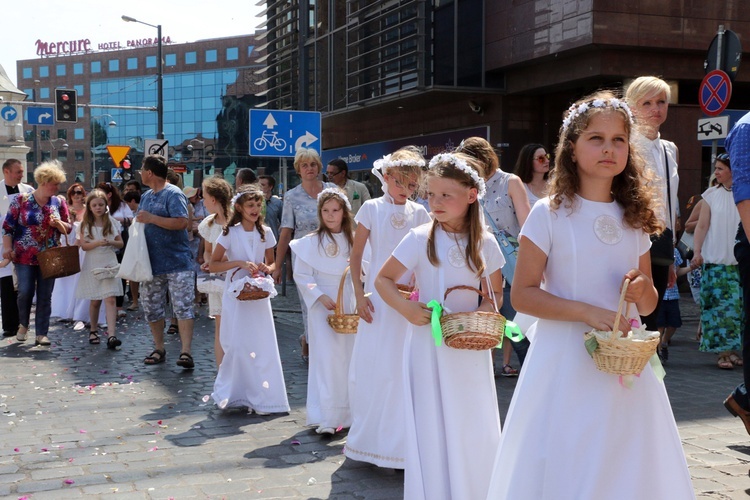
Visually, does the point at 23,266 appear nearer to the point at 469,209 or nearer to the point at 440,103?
the point at 469,209

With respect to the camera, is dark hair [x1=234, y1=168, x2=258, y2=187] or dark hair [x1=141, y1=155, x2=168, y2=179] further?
dark hair [x1=234, y1=168, x2=258, y2=187]

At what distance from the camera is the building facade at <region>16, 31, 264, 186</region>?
11081 cm

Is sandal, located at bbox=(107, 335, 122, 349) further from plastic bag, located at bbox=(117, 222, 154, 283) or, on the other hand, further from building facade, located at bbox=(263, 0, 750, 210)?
building facade, located at bbox=(263, 0, 750, 210)

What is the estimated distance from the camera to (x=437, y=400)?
4336mm

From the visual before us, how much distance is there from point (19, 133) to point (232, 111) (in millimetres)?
30371

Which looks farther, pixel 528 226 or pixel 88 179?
pixel 88 179

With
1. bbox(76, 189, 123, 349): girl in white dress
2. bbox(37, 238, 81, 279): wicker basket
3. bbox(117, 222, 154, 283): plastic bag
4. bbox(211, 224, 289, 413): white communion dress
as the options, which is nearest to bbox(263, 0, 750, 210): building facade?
bbox(76, 189, 123, 349): girl in white dress

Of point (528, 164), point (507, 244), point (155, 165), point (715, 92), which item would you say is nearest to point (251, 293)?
point (507, 244)

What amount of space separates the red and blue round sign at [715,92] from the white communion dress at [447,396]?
8.28 m

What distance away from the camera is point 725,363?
29.8 ft

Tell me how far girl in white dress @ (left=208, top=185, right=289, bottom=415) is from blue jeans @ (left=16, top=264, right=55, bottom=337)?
4.45 meters

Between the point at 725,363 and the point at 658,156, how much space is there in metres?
4.38

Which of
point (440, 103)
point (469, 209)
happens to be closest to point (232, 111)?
point (440, 103)

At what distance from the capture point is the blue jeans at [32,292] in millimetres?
11305
